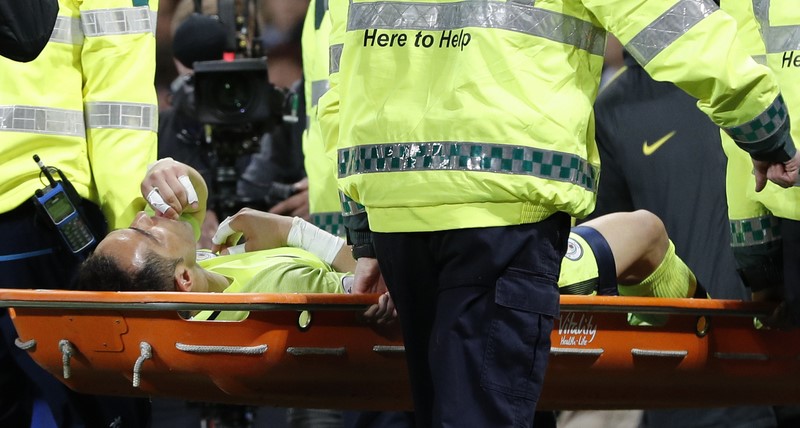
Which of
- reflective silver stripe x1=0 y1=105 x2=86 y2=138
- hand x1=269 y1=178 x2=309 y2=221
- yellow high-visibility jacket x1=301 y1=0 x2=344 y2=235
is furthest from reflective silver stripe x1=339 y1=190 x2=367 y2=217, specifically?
hand x1=269 y1=178 x2=309 y2=221

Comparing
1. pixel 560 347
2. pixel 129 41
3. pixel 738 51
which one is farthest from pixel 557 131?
pixel 129 41

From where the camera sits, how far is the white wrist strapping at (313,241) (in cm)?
442

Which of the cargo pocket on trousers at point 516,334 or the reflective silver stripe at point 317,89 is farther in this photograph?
the reflective silver stripe at point 317,89

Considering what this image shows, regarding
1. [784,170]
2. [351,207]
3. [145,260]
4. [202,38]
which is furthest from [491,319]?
[202,38]

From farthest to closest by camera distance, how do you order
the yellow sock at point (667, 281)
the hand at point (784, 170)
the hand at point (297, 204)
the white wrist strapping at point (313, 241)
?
the hand at point (297, 204) → the white wrist strapping at point (313, 241) → the yellow sock at point (667, 281) → the hand at point (784, 170)

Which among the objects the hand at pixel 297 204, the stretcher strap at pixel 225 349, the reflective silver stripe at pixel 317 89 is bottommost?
the hand at pixel 297 204

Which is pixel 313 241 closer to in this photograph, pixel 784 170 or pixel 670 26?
pixel 784 170

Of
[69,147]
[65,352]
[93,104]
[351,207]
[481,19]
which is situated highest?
[481,19]

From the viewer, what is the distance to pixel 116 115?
3.88 meters

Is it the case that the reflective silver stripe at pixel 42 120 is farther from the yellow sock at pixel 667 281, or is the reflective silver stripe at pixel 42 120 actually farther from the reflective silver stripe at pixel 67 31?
the yellow sock at pixel 667 281

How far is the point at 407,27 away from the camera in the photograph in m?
2.81

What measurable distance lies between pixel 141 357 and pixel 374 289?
1.93 ft

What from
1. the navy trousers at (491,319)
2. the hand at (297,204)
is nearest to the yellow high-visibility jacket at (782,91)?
the navy trousers at (491,319)

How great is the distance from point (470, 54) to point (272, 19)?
4576 mm
